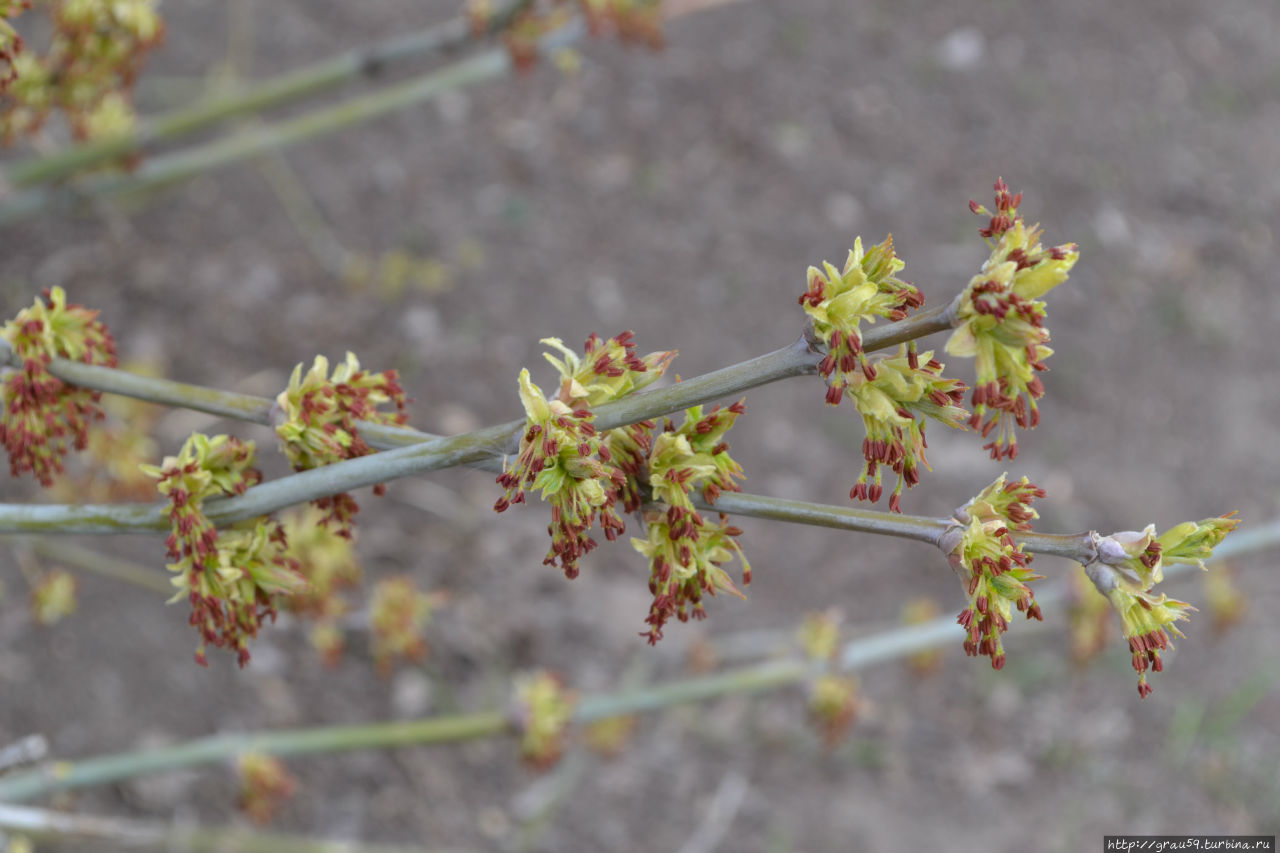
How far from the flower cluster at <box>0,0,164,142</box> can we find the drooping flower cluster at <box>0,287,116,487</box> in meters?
1.06

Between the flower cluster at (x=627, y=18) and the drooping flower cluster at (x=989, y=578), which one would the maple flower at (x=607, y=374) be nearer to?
the drooping flower cluster at (x=989, y=578)

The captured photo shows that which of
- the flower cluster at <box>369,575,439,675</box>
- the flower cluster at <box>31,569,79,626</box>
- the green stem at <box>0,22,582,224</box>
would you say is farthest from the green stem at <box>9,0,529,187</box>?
the flower cluster at <box>369,575,439,675</box>

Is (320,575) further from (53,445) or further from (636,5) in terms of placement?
(636,5)

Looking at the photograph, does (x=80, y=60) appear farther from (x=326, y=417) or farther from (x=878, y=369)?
(x=878, y=369)

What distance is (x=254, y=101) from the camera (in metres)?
3.50

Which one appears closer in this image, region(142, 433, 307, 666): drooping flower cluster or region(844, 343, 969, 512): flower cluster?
region(844, 343, 969, 512): flower cluster

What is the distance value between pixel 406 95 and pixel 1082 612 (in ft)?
10.1

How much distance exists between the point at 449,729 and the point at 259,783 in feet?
1.78

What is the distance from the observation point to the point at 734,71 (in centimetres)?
612

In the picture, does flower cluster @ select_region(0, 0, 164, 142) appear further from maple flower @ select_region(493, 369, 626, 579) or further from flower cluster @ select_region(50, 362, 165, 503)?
maple flower @ select_region(493, 369, 626, 579)

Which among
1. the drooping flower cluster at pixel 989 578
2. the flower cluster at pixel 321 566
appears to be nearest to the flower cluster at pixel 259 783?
the flower cluster at pixel 321 566

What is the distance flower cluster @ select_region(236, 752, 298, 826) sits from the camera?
284cm

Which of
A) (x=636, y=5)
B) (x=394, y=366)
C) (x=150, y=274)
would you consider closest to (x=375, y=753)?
(x=394, y=366)

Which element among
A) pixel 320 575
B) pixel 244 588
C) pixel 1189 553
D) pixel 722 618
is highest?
pixel 722 618
